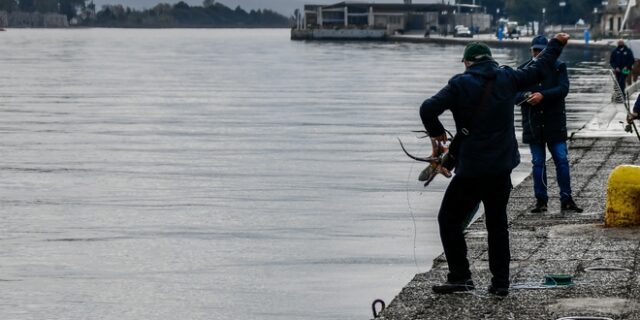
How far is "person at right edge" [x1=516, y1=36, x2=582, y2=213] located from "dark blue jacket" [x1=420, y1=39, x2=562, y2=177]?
3.77 metres

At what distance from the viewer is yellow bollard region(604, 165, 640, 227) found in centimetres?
1287

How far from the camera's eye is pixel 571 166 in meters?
19.6

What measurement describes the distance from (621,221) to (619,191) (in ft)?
1.26

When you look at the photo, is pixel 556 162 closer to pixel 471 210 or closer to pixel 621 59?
pixel 471 210

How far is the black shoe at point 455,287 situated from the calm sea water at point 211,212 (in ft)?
6.44

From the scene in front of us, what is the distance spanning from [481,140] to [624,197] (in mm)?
3431

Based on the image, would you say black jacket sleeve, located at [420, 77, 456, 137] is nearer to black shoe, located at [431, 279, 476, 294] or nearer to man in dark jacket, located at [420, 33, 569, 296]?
man in dark jacket, located at [420, 33, 569, 296]

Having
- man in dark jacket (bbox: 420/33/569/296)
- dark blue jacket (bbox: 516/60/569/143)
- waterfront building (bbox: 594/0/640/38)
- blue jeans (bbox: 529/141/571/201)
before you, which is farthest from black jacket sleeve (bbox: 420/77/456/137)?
waterfront building (bbox: 594/0/640/38)

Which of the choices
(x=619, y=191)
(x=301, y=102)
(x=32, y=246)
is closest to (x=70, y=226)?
(x=32, y=246)

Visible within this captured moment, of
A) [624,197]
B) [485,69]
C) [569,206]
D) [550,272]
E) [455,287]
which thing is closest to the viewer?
[485,69]

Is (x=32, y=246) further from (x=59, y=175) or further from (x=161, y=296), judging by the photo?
(x=59, y=175)

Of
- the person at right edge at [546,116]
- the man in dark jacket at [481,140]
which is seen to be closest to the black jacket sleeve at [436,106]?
the man in dark jacket at [481,140]

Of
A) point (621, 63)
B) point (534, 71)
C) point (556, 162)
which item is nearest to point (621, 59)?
point (621, 63)

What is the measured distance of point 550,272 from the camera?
37.3 ft
